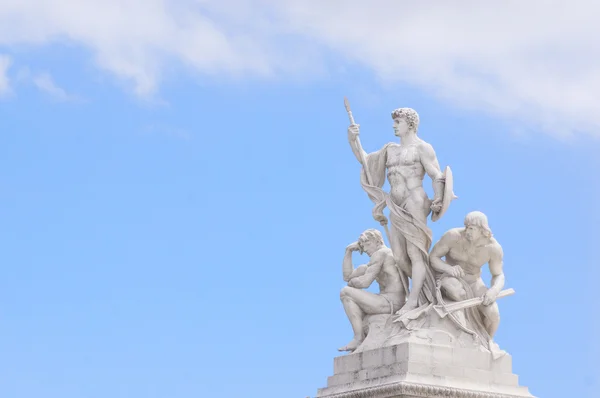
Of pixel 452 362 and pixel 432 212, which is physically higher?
pixel 432 212

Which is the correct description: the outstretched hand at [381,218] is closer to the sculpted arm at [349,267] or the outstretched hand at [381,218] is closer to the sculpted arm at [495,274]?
the sculpted arm at [349,267]

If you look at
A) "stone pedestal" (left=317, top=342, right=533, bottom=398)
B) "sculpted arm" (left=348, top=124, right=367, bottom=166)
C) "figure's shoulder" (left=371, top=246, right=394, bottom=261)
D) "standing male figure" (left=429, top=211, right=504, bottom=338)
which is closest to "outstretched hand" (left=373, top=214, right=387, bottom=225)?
"figure's shoulder" (left=371, top=246, right=394, bottom=261)

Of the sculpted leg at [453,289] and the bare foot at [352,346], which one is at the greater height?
the sculpted leg at [453,289]

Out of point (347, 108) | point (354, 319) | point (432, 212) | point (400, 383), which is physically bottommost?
point (400, 383)

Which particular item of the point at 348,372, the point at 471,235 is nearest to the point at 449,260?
the point at 471,235

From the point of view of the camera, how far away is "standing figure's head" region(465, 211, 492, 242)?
2369 cm

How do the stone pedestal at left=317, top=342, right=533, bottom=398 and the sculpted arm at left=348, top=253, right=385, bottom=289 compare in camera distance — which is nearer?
the stone pedestal at left=317, top=342, right=533, bottom=398

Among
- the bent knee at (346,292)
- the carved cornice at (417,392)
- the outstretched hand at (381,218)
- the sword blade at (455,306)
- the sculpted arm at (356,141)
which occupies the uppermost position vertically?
the sculpted arm at (356,141)

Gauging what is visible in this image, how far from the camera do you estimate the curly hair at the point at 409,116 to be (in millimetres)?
24484

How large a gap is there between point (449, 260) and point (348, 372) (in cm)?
268

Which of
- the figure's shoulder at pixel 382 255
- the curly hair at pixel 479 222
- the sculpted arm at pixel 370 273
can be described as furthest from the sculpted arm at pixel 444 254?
the sculpted arm at pixel 370 273

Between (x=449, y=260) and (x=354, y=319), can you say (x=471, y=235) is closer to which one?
(x=449, y=260)

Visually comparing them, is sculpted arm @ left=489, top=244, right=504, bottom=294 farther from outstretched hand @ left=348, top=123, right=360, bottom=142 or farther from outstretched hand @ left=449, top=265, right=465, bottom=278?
outstretched hand @ left=348, top=123, right=360, bottom=142

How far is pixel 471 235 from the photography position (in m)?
23.8
